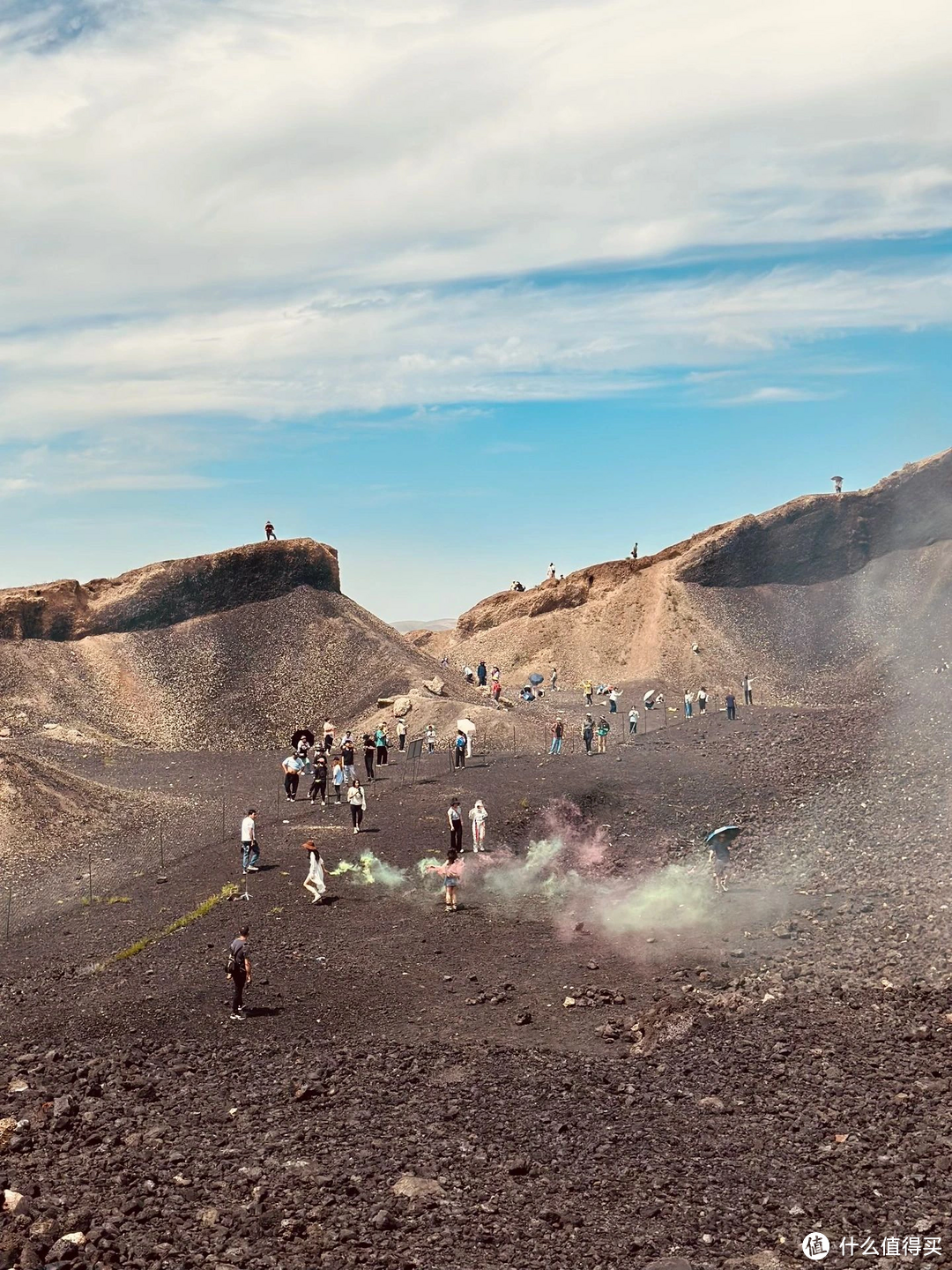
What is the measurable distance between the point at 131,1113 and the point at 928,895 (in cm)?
1420

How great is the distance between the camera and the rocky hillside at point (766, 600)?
69.6m

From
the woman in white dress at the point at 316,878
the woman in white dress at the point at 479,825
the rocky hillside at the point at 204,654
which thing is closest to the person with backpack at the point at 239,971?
the woman in white dress at the point at 316,878

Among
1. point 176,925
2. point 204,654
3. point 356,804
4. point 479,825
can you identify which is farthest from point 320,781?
point 204,654

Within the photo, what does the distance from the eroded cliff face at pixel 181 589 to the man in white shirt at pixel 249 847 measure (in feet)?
135

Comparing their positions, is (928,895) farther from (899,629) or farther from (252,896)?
(899,629)

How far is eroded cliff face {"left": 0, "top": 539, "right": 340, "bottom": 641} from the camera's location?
62.7m

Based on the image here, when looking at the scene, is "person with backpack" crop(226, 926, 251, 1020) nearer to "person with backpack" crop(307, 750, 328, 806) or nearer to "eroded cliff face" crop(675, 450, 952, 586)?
"person with backpack" crop(307, 750, 328, 806)

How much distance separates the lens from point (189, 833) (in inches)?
1291

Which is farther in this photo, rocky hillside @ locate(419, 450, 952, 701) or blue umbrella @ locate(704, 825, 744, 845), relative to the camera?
rocky hillside @ locate(419, 450, 952, 701)

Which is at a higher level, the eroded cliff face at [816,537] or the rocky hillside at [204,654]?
the eroded cliff face at [816,537]

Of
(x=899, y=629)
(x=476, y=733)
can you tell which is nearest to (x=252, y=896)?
(x=476, y=733)

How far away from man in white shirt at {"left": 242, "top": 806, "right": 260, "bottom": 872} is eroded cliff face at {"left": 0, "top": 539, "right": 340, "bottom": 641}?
1624 inches
